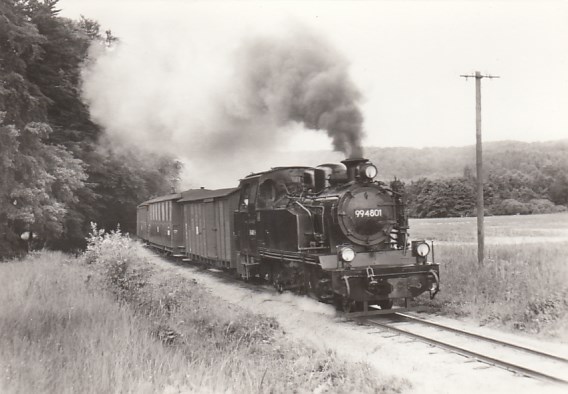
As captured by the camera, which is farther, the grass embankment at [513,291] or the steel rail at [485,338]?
the grass embankment at [513,291]

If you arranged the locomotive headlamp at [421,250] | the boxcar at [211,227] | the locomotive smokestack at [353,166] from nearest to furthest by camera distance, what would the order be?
the locomotive headlamp at [421,250]
the locomotive smokestack at [353,166]
the boxcar at [211,227]

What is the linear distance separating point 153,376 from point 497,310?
5.81 meters

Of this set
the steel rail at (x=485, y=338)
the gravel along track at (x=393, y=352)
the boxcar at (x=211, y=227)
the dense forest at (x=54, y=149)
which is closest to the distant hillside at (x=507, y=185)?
the dense forest at (x=54, y=149)

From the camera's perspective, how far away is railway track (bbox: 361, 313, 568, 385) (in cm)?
541

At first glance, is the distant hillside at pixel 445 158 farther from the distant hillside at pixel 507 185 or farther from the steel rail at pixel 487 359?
the steel rail at pixel 487 359

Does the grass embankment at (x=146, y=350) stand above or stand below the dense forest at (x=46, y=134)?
below

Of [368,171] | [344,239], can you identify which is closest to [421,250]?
[344,239]

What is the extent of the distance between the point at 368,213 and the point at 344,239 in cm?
64

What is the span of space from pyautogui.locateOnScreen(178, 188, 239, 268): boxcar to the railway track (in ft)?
20.8

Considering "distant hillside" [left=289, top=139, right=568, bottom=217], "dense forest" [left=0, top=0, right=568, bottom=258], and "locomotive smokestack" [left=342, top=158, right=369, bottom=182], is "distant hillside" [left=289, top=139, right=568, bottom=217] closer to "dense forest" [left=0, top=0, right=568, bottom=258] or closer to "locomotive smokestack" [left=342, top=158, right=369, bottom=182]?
"dense forest" [left=0, top=0, right=568, bottom=258]

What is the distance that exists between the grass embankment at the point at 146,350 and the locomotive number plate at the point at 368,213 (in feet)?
8.12

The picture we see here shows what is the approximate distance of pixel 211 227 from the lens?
15.7m

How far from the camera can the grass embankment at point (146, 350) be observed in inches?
183

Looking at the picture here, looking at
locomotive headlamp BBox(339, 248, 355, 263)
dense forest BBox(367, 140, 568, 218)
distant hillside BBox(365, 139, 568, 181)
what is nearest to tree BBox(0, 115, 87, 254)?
locomotive headlamp BBox(339, 248, 355, 263)
